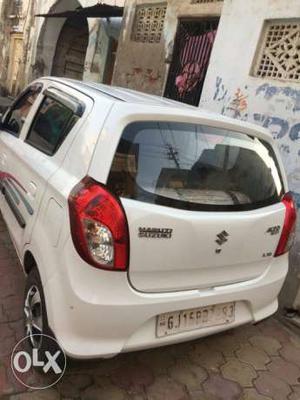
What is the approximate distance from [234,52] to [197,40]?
→ 3.79 feet

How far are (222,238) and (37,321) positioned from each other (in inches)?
47.8

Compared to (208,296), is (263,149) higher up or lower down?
higher up

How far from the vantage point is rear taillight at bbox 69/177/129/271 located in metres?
2.04

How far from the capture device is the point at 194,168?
2.40 m

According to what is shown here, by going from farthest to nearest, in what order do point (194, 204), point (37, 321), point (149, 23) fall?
point (149, 23) → point (37, 321) → point (194, 204)

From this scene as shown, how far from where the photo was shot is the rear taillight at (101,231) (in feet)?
6.69

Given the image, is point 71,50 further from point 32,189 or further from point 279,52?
point 32,189

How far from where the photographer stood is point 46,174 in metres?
2.55

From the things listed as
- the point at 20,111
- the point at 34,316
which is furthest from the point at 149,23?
the point at 34,316

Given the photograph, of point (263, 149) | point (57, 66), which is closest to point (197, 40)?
point (263, 149)

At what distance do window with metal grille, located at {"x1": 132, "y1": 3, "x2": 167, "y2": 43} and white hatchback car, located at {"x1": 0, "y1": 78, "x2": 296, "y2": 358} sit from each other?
14.8ft

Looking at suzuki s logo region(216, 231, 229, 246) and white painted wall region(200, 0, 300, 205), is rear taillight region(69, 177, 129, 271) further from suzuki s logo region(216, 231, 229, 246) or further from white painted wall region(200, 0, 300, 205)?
white painted wall region(200, 0, 300, 205)

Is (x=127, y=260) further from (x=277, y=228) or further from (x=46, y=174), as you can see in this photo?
(x=277, y=228)

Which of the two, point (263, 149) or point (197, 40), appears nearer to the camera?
point (263, 149)
